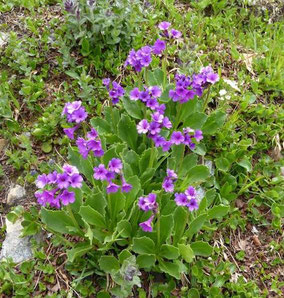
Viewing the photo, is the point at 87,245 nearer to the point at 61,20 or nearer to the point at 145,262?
the point at 145,262

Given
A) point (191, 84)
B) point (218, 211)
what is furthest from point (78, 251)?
point (191, 84)

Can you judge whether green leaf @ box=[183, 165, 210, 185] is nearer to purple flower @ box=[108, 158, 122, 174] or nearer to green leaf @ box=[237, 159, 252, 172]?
green leaf @ box=[237, 159, 252, 172]

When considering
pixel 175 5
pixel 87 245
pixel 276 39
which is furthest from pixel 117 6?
pixel 87 245

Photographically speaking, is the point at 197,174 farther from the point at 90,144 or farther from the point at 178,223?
the point at 90,144

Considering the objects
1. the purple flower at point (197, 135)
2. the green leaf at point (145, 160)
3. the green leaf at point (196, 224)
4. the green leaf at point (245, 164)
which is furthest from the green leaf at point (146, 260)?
the green leaf at point (245, 164)

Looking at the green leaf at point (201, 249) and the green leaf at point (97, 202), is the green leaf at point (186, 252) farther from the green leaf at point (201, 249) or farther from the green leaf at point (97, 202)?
the green leaf at point (97, 202)

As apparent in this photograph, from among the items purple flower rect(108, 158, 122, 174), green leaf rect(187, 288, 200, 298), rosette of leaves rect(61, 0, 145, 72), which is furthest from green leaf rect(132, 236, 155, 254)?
rosette of leaves rect(61, 0, 145, 72)
